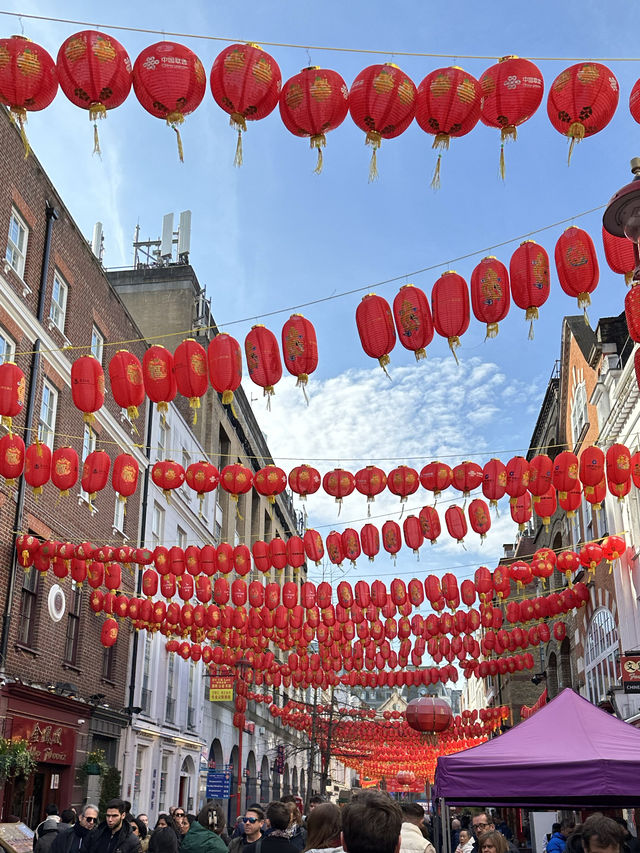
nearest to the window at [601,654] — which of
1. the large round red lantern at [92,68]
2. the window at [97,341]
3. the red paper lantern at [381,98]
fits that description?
the window at [97,341]

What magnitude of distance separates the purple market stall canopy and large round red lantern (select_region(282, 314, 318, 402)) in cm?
545

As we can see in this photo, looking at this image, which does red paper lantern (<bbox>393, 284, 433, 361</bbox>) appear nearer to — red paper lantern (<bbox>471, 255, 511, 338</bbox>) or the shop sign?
red paper lantern (<bbox>471, 255, 511, 338</bbox>)

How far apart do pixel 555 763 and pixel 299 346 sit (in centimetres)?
637

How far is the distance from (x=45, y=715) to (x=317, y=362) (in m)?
11.4

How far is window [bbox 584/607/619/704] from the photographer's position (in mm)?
22625

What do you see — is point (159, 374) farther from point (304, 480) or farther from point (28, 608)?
point (28, 608)

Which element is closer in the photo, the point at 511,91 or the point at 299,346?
the point at 511,91

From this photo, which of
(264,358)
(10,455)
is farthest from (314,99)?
(10,455)

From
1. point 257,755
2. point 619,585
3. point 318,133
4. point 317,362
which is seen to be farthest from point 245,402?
point 318,133

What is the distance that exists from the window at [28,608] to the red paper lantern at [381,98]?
13384 millimetres

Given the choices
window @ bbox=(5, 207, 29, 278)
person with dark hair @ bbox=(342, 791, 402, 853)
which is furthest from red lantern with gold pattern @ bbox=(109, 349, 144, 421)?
person with dark hair @ bbox=(342, 791, 402, 853)

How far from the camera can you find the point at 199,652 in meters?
27.7

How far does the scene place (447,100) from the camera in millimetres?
8391

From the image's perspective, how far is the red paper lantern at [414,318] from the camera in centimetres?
1091
